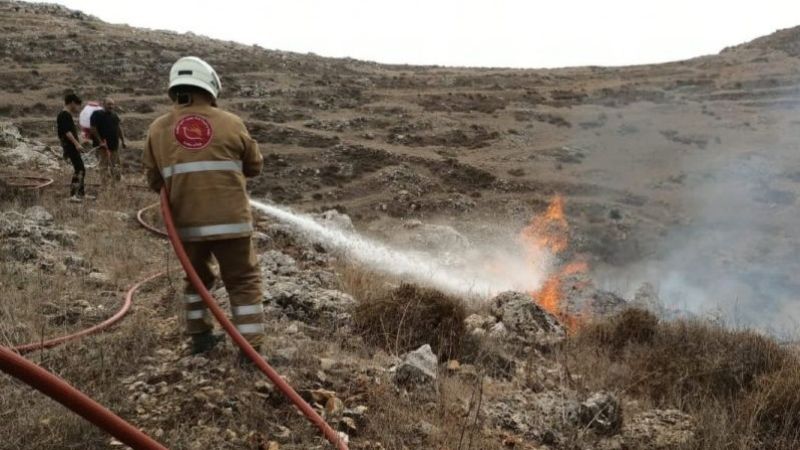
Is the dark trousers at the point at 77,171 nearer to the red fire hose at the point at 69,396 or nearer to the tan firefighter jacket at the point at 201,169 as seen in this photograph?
the tan firefighter jacket at the point at 201,169

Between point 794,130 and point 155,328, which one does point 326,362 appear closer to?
point 155,328

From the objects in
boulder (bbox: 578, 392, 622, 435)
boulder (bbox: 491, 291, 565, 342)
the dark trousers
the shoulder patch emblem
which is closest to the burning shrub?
boulder (bbox: 491, 291, 565, 342)

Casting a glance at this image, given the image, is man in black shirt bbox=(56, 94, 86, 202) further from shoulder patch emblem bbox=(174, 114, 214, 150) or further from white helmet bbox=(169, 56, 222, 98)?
shoulder patch emblem bbox=(174, 114, 214, 150)

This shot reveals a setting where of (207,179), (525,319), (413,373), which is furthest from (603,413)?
(207,179)

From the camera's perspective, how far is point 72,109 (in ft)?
29.6

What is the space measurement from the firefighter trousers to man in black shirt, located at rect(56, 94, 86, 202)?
643 cm

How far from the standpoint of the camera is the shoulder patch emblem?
3.50 metres

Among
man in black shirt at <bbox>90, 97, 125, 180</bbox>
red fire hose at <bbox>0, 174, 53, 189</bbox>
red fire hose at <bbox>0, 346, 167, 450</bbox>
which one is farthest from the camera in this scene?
man in black shirt at <bbox>90, 97, 125, 180</bbox>

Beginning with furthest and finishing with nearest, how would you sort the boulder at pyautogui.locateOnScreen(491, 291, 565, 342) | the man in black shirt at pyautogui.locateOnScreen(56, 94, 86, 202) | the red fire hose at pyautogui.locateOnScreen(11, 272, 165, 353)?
1. the man in black shirt at pyautogui.locateOnScreen(56, 94, 86, 202)
2. the boulder at pyautogui.locateOnScreen(491, 291, 565, 342)
3. the red fire hose at pyautogui.locateOnScreen(11, 272, 165, 353)

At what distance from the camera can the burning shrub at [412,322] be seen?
4891mm

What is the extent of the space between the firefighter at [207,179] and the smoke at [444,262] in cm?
576

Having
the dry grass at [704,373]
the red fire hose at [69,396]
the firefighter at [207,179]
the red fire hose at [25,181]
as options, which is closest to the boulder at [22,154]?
the red fire hose at [25,181]

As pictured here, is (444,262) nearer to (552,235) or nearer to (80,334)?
(552,235)

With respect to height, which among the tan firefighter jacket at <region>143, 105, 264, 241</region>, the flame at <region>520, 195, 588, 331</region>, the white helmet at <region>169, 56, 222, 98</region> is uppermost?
the white helmet at <region>169, 56, 222, 98</region>
